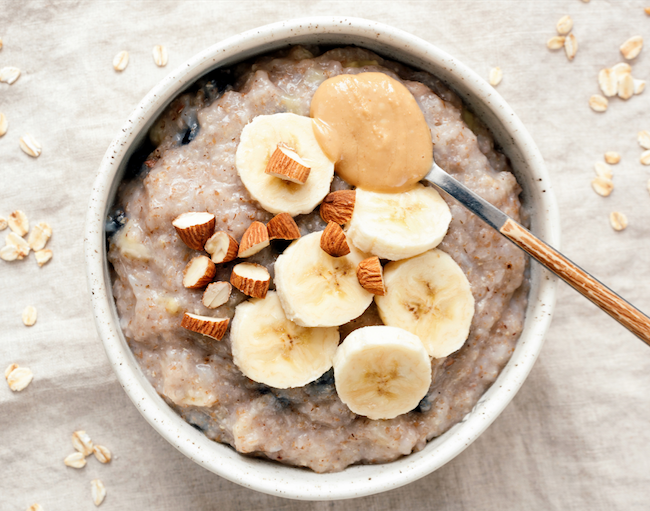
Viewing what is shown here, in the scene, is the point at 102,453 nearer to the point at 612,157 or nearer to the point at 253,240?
the point at 253,240

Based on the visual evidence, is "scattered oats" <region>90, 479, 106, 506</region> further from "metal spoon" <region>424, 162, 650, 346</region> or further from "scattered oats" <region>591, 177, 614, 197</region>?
"scattered oats" <region>591, 177, 614, 197</region>

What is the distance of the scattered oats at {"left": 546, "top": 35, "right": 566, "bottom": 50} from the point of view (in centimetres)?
246

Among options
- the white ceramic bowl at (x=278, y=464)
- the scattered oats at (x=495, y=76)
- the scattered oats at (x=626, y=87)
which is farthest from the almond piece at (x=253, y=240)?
the scattered oats at (x=626, y=87)

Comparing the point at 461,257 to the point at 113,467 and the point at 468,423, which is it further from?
the point at 113,467

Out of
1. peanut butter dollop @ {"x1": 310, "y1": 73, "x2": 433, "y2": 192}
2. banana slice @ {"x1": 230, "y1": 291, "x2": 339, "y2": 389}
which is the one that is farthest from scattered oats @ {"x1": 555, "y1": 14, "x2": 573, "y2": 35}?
banana slice @ {"x1": 230, "y1": 291, "x2": 339, "y2": 389}

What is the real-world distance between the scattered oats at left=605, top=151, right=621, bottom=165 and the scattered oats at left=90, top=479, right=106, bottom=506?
259 centimetres

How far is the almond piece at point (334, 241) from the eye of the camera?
174 centimetres

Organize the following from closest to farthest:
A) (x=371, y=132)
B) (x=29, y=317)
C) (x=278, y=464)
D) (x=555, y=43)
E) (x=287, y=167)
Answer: (x=287, y=167) < (x=371, y=132) < (x=278, y=464) < (x=29, y=317) < (x=555, y=43)

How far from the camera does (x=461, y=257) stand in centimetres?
191

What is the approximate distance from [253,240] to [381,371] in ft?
1.93

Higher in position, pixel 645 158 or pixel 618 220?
pixel 645 158

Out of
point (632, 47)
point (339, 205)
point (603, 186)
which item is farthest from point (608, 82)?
point (339, 205)

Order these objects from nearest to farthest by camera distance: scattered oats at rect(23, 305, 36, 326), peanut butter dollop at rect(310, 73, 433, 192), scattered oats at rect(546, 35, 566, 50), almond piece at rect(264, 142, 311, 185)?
almond piece at rect(264, 142, 311, 185)
peanut butter dollop at rect(310, 73, 433, 192)
scattered oats at rect(23, 305, 36, 326)
scattered oats at rect(546, 35, 566, 50)

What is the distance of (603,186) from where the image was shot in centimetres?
246
